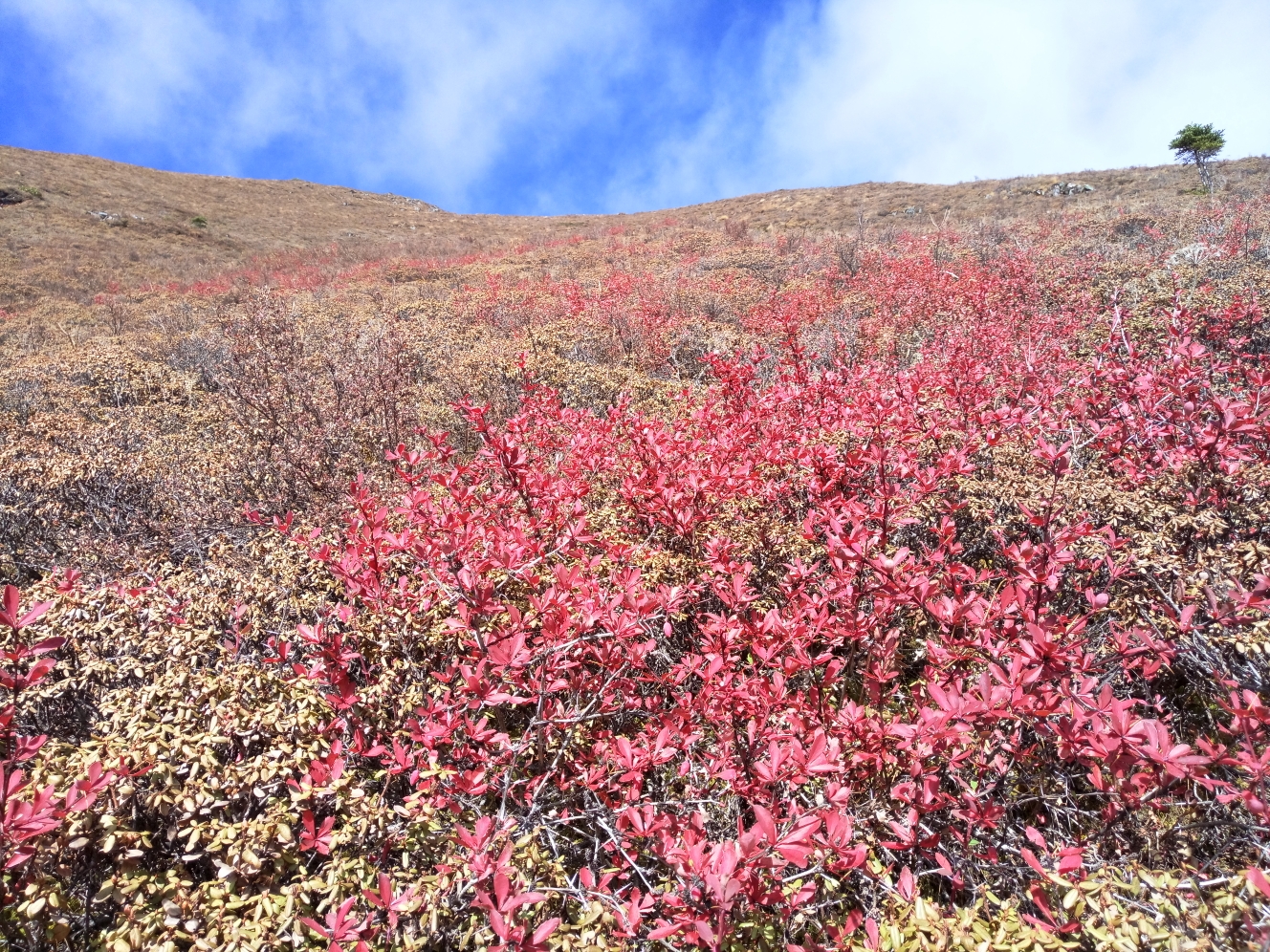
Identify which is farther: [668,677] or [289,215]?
[289,215]

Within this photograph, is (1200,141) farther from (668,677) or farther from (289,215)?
(289,215)

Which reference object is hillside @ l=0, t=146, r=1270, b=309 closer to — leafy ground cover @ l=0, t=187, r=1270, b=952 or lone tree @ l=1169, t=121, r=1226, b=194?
lone tree @ l=1169, t=121, r=1226, b=194

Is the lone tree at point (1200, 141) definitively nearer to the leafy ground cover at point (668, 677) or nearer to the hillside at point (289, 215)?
the hillside at point (289, 215)

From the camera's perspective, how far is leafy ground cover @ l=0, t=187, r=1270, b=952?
5.41 ft

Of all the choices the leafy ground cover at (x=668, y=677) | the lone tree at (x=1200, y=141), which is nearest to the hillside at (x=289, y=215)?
the lone tree at (x=1200, y=141)

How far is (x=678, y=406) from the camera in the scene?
6098 millimetres

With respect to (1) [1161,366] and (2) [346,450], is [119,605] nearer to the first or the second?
(2) [346,450]

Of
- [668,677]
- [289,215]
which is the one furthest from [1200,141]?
[289,215]

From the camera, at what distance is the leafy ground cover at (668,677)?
165 centimetres

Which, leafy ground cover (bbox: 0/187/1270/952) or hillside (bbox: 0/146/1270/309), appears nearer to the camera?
leafy ground cover (bbox: 0/187/1270/952)

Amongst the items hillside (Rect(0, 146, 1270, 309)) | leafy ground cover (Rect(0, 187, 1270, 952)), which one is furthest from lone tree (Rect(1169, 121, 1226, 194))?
leafy ground cover (Rect(0, 187, 1270, 952))

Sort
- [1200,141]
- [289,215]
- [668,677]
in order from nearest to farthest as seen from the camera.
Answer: [668,677], [1200,141], [289,215]

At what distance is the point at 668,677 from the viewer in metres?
2.33

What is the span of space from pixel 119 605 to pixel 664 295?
1033 cm
